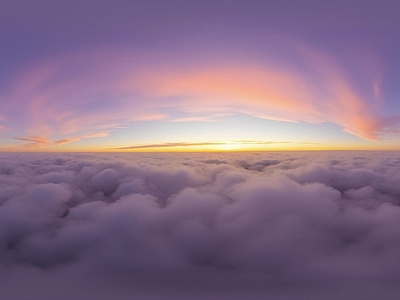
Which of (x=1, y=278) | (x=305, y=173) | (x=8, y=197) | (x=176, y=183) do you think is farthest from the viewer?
(x=305, y=173)

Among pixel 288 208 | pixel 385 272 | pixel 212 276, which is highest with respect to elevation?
pixel 288 208

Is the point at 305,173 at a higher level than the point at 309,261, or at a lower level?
higher

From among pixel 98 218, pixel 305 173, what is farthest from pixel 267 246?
pixel 305 173

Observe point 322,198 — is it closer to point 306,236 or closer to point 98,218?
point 306,236

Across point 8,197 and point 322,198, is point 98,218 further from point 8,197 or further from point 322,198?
point 322,198

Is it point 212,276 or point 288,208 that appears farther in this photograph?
point 288,208

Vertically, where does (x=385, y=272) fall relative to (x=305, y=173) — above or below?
below

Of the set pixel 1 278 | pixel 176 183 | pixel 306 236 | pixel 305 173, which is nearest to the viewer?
pixel 1 278

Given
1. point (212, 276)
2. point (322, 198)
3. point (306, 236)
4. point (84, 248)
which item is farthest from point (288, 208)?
point (84, 248)

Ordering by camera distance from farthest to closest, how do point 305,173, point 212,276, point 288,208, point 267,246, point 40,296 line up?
point 305,173
point 288,208
point 267,246
point 212,276
point 40,296
